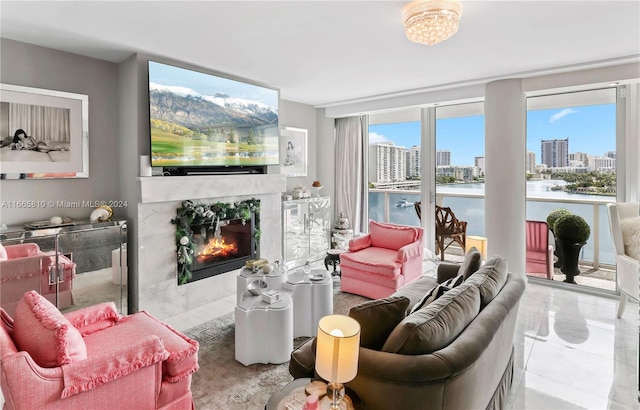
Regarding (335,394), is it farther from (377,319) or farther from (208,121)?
(208,121)

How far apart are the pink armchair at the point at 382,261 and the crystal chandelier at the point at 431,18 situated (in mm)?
2299

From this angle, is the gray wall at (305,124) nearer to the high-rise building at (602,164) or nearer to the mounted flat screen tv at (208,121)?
the mounted flat screen tv at (208,121)

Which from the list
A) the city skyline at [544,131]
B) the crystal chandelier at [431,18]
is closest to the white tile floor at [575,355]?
the city skyline at [544,131]

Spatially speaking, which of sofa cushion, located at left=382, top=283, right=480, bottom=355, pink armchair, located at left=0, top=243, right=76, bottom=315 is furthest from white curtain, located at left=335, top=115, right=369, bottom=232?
sofa cushion, located at left=382, top=283, right=480, bottom=355

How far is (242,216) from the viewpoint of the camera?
428 centimetres

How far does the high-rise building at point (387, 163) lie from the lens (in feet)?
19.2

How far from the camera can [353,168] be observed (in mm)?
6148

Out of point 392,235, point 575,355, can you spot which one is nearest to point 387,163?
point 392,235

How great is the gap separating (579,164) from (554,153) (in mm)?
301

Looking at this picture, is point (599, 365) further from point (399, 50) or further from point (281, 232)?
point (281, 232)

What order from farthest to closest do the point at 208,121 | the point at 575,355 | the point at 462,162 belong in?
1. the point at 462,162
2. the point at 208,121
3. the point at 575,355

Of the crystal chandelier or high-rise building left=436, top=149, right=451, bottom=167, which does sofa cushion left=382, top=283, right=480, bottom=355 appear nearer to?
the crystal chandelier

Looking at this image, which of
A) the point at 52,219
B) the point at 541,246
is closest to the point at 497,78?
the point at 541,246

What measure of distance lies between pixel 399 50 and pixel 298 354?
2853 millimetres
